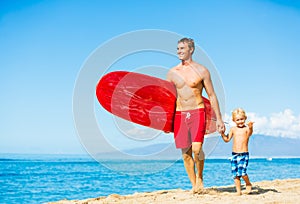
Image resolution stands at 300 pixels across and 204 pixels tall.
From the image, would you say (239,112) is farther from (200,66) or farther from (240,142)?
(200,66)

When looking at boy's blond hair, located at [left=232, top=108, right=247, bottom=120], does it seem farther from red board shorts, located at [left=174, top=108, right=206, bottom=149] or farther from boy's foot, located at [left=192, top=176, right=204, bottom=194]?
boy's foot, located at [left=192, top=176, right=204, bottom=194]

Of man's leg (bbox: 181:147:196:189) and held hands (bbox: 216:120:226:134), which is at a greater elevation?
held hands (bbox: 216:120:226:134)

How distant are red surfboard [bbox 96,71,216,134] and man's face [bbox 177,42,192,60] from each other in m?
0.62

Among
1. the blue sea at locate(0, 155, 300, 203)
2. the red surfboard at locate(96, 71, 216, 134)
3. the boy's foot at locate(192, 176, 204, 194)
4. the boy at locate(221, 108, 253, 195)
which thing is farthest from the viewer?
the blue sea at locate(0, 155, 300, 203)

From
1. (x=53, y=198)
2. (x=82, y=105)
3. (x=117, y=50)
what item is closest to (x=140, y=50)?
(x=117, y=50)

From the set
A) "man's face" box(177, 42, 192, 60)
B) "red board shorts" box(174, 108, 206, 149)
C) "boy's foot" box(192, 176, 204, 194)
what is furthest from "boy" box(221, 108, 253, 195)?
"man's face" box(177, 42, 192, 60)

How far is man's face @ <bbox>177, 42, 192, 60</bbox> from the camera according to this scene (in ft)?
19.1

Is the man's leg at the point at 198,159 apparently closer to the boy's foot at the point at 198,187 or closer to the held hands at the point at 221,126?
the boy's foot at the point at 198,187

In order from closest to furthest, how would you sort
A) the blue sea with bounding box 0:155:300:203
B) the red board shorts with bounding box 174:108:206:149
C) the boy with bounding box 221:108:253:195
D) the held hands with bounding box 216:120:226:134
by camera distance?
the boy with bounding box 221:108:253:195 → the held hands with bounding box 216:120:226:134 → the red board shorts with bounding box 174:108:206:149 → the blue sea with bounding box 0:155:300:203

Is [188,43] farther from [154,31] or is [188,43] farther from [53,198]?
[53,198]

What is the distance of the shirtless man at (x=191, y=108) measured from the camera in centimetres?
565

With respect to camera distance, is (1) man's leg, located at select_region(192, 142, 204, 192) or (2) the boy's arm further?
(1) man's leg, located at select_region(192, 142, 204, 192)

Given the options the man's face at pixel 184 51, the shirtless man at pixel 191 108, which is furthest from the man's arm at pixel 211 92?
the man's face at pixel 184 51

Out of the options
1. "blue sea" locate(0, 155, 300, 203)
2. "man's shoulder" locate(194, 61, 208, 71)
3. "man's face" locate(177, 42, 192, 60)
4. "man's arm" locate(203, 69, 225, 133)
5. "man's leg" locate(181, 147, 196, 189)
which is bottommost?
"blue sea" locate(0, 155, 300, 203)
